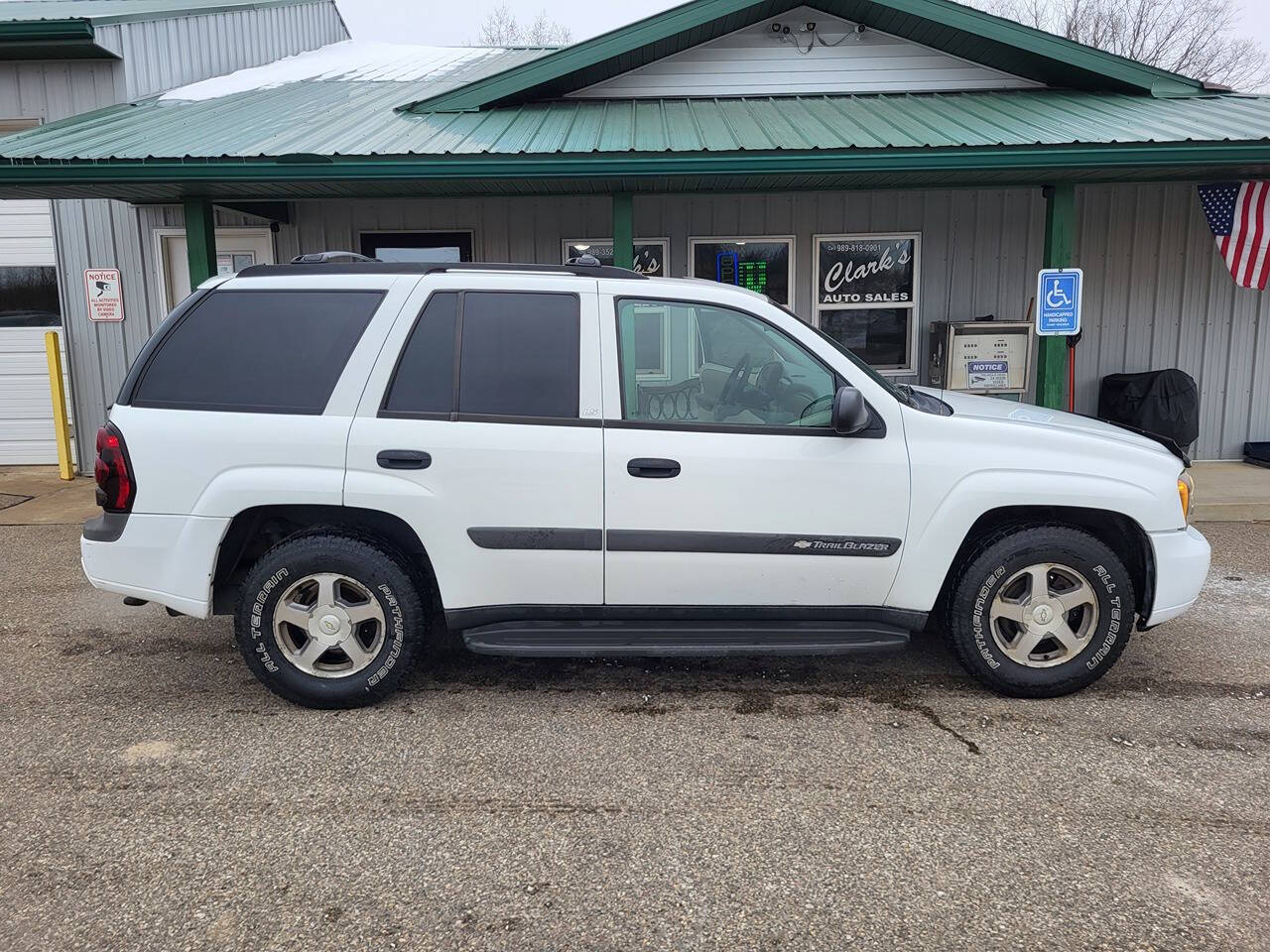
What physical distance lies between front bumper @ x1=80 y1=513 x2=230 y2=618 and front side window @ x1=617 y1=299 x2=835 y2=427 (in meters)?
1.90

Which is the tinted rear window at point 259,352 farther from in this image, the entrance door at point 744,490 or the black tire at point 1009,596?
the black tire at point 1009,596

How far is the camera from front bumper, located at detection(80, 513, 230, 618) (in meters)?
3.98

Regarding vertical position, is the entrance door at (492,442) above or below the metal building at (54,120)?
A: below

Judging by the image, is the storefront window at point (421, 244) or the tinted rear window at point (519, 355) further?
the storefront window at point (421, 244)

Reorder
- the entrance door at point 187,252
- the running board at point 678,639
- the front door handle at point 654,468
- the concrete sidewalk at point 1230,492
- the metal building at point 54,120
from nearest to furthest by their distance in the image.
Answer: the front door handle at point 654,468 < the running board at point 678,639 < the concrete sidewalk at point 1230,492 < the metal building at point 54,120 < the entrance door at point 187,252

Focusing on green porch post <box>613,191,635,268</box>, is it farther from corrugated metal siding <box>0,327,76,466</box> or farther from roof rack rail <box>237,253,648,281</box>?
corrugated metal siding <box>0,327,76,466</box>

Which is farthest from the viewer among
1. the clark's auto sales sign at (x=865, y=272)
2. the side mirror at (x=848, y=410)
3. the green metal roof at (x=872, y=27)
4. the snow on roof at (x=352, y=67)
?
the snow on roof at (x=352, y=67)

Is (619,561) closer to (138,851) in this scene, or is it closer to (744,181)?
(138,851)

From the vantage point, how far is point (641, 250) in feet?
32.6

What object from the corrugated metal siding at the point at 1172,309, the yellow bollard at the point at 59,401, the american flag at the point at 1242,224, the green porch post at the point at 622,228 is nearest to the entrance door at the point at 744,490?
the green porch post at the point at 622,228

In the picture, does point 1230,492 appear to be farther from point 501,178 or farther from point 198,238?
point 198,238

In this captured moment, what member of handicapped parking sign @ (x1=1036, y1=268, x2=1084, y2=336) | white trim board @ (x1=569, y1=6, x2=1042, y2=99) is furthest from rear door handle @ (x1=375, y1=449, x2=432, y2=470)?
white trim board @ (x1=569, y1=6, x2=1042, y2=99)

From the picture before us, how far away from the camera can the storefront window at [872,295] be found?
32.2 ft

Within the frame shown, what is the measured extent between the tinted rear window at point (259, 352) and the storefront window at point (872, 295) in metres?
6.69
